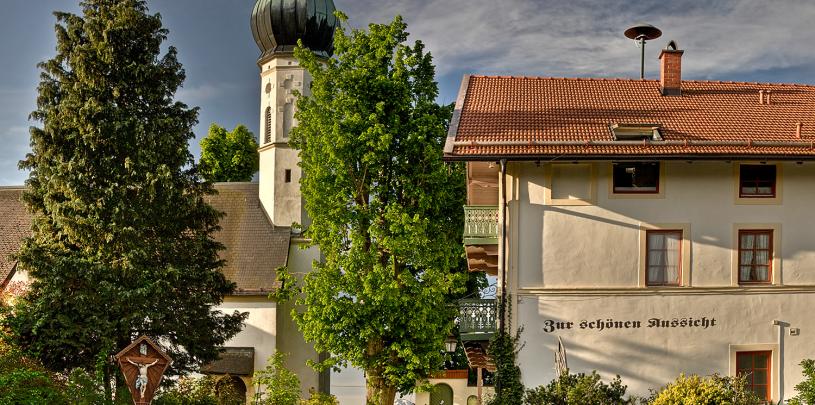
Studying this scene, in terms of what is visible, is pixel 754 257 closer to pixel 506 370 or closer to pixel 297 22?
pixel 506 370

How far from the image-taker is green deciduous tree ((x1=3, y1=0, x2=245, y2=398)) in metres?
21.5

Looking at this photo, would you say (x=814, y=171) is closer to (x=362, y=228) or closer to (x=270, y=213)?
(x=362, y=228)

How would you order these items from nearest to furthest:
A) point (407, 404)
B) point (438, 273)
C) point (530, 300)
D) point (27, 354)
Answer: point (530, 300), point (27, 354), point (438, 273), point (407, 404)

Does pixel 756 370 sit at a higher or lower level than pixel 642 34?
lower

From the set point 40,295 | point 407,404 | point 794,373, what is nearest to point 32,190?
point 40,295

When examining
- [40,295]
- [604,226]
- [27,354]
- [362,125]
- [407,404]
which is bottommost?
[407,404]

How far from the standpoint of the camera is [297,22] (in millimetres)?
34031

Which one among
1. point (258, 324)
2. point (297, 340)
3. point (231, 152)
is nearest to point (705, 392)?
point (258, 324)

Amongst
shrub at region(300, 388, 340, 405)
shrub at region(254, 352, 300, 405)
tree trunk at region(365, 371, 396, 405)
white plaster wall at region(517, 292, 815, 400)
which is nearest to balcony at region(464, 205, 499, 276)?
white plaster wall at region(517, 292, 815, 400)

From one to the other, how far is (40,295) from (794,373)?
58.0ft

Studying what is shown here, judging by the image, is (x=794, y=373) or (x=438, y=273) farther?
(x=438, y=273)

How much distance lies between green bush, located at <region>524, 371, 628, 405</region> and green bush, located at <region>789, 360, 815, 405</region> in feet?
12.1

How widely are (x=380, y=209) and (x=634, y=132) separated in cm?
872

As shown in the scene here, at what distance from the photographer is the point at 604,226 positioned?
18484 millimetres
